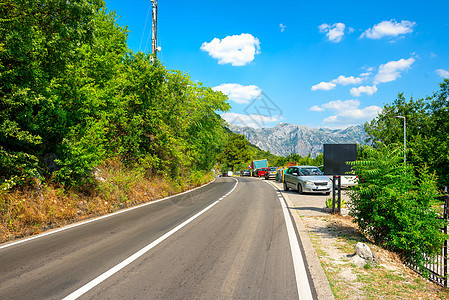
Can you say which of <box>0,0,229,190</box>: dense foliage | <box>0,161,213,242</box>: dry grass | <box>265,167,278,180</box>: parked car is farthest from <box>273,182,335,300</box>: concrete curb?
<box>265,167,278,180</box>: parked car

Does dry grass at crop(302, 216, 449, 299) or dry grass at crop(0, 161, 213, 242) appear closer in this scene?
dry grass at crop(302, 216, 449, 299)

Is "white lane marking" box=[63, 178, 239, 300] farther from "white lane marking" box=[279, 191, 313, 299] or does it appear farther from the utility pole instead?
the utility pole

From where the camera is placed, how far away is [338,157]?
9281 mm

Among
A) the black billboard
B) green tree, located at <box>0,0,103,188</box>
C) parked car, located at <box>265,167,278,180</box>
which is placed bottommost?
parked car, located at <box>265,167,278,180</box>

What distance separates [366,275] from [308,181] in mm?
12863

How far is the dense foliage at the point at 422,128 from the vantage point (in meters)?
22.9

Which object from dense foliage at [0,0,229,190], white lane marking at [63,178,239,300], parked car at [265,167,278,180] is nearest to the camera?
white lane marking at [63,178,239,300]

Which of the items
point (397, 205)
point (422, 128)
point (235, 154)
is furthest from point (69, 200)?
point (235, 154)

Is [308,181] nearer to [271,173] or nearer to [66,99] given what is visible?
[66,99]

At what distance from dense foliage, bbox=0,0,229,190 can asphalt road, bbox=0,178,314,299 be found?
2.83 m

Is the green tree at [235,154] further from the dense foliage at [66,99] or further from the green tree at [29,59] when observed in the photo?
the green tree at [29,59]

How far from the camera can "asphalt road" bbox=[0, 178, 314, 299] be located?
3730mm

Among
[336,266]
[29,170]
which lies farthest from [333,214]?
[29,170]

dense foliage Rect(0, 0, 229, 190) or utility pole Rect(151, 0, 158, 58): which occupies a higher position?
utility pole Rect(151, 0, 158, 58)
